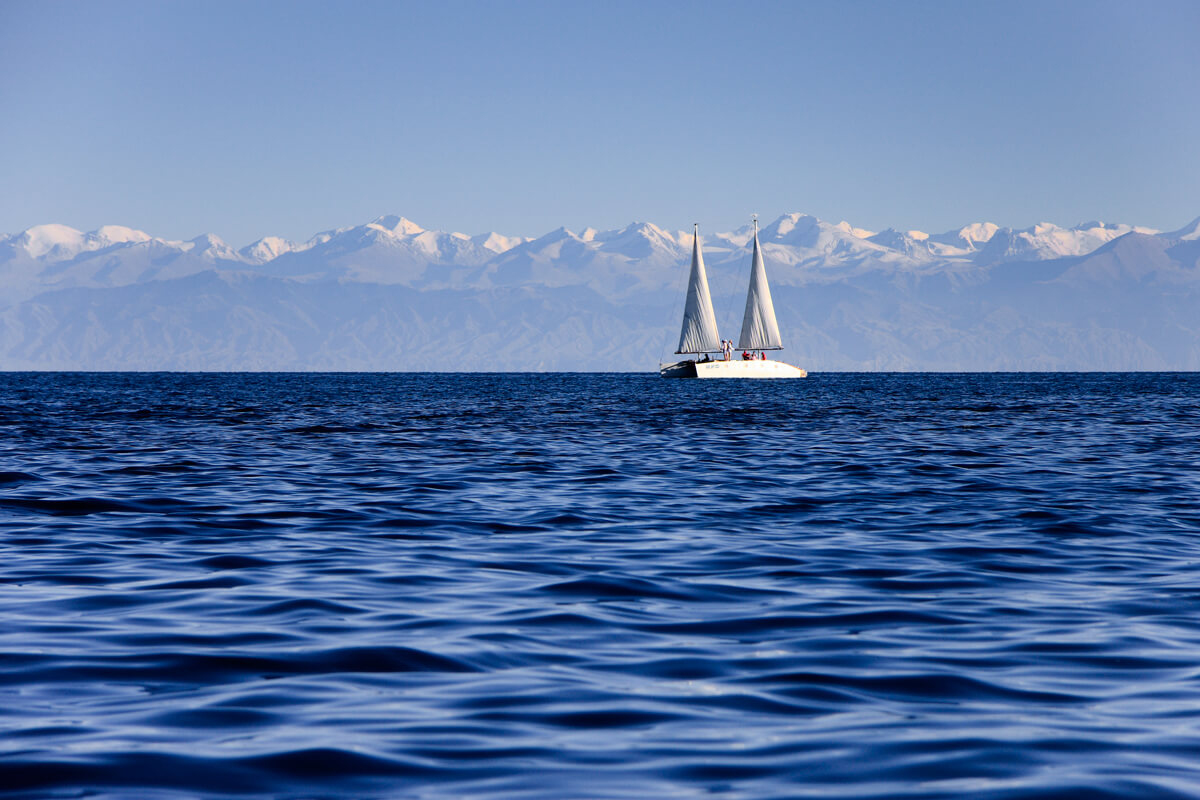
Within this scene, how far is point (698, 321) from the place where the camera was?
113 m

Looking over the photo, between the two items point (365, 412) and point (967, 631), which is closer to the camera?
point (967, 631)

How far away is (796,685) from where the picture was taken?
699 cm

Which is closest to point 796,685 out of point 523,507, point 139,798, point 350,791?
point 350,791

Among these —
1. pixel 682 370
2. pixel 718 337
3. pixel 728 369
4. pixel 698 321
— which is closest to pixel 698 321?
pixel 698 321

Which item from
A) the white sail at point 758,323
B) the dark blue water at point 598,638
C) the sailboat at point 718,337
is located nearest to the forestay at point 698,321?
the sailboat at point 718,337

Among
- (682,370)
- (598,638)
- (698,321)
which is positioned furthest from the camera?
(682,370)

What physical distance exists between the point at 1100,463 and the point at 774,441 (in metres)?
9.93

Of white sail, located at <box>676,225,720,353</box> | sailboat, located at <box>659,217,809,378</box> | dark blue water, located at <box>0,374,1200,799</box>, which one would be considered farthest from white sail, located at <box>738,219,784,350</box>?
dark blue water, located at <box>0,374,1200,799</box>

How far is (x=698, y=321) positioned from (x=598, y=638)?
106 metres

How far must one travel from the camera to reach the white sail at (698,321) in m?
112

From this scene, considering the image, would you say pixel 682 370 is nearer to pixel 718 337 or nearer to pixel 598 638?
pixel 718 337

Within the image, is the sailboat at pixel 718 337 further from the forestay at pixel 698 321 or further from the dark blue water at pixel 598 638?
the dark blue water at pixel 598 638

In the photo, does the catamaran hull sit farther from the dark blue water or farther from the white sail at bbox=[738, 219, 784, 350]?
the dark blue water

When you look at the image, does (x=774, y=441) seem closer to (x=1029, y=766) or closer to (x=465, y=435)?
(x=465, y=435)
